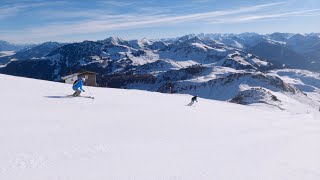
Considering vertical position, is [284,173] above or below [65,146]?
below

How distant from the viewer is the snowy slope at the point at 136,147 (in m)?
9.80

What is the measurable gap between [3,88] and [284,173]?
19507mm

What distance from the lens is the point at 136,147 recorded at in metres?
12.4

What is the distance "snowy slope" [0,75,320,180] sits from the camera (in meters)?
9.80

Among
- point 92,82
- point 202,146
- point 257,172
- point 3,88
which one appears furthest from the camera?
point 92,82

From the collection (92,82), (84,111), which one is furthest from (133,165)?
(92,82)

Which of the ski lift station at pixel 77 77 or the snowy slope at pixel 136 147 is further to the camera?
the ski lift station at pixel 77 77

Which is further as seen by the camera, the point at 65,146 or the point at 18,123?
the point at 18,123

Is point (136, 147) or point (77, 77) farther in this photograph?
point (77, 77)

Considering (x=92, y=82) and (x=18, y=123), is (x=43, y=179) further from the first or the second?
(x=92, y=82)

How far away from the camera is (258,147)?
14633 millimetres

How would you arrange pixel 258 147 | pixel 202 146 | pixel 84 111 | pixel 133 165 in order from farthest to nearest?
pixel 84 111 < pixel 258 147 < pixel 202 146 < pixel 133 165

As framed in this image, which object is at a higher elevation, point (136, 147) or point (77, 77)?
point (77, 77)

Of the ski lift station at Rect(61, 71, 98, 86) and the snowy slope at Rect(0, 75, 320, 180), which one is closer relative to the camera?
the snowy slope at Rect(0, 75, 320, 180)
